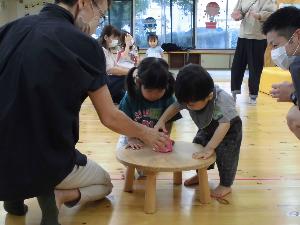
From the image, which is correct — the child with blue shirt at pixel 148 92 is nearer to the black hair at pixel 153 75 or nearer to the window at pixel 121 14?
the black hair at pixel 153 75

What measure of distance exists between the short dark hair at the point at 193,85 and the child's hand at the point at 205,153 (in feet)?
0.76

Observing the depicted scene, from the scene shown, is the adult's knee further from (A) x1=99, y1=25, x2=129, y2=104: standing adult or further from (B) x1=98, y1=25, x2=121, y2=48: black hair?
(B) x1=98, y1=25, x2=121, y2=48: black hair

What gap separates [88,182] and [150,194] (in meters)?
0.26

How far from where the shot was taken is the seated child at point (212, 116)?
153 centimetres

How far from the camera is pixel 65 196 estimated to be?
148cm

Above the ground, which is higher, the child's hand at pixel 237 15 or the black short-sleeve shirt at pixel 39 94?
the child's hand at pixel 237 15

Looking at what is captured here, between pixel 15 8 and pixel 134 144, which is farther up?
pixel 15 8

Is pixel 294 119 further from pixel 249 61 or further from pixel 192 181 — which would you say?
pixel 249 61

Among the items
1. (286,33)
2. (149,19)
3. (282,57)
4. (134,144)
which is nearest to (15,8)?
(149,19)

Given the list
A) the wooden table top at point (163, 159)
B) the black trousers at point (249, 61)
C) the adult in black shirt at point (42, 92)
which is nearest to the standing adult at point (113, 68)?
the black trousers at point (249, 61)

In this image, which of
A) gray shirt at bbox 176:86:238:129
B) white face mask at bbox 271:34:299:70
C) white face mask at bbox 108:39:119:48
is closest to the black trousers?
white face mask at bbox 108:39:119:48

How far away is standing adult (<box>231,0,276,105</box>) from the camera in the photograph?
3.76 meters

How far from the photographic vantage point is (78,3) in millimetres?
1241

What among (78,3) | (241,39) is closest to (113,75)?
(241,39)
